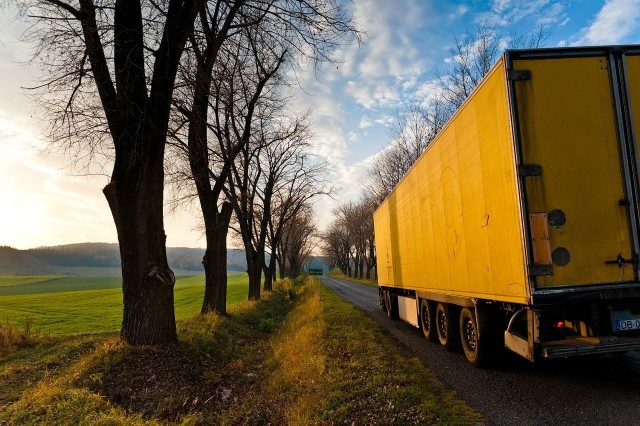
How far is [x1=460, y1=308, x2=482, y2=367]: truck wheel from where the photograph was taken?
665cm

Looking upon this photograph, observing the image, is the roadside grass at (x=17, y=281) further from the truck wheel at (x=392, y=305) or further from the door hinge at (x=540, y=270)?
the door hinge at (x=540, y=270)

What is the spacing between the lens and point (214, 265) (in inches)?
547

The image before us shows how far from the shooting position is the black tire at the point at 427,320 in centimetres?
950

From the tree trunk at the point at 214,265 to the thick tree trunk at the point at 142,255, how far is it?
5.92m

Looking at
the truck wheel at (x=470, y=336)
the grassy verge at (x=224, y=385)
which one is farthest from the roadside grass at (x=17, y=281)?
the truck wheel at (x=470, y=336)

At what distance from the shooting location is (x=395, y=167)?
35000 millimetres

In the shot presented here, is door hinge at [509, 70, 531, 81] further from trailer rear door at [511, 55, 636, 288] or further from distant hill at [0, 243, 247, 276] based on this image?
distant hill at [0, 243, 247, 276]

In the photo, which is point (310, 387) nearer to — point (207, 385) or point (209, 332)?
point (207, 385)

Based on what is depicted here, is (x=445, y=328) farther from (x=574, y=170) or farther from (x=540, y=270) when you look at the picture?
(x=574, y=170)

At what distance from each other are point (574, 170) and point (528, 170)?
0.54m

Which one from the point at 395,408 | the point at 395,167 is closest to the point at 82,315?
the point at 395,167

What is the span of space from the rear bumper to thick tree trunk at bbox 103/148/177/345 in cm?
613

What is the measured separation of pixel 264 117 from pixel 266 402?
10.7 meters

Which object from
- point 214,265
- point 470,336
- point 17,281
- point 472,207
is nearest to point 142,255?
point 472,207
